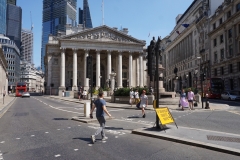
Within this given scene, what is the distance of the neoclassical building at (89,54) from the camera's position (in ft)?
198

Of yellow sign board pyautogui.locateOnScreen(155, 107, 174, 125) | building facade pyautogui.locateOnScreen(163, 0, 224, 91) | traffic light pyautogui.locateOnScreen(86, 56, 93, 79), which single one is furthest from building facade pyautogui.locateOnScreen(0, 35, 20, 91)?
yellow sign board pyautogui.locateOnScreen(155, 107, 174, 125)

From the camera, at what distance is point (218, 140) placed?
7.34 m

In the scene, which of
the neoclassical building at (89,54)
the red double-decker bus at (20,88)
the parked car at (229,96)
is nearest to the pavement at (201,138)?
the parked car at (229,96)

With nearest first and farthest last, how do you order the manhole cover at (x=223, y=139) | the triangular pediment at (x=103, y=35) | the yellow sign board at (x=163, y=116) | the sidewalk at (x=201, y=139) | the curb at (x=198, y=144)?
the curb at (x=198, y=144)
the sidewalk at (x=201, y=139)
the manhole cover at (x=223, y=139)
the yellow sign board at (x=163, y=116)
the triangular pediment at (x=103, y=35)

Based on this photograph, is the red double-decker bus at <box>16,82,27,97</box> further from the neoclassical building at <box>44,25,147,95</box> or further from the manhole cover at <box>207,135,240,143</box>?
the manhole cover at <box>207,135,240,143</box>

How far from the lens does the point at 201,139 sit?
7461 millimetres

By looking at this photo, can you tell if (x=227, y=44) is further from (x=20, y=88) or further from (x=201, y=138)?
(x=20, y=88)

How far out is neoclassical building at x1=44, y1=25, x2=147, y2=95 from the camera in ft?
198

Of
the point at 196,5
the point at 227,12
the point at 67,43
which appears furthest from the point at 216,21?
the point at 67,43

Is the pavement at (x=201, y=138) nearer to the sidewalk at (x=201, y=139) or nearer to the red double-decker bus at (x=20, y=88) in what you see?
the sidewalk at (x=201, y=139)

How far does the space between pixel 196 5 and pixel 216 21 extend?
21252mm

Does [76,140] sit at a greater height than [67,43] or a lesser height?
lesser

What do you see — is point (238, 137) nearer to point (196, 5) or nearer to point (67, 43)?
point (67, 43)

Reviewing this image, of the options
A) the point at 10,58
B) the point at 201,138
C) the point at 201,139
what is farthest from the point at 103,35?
the point at 10,58
